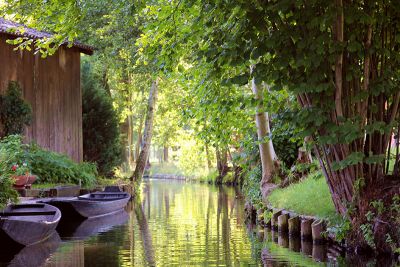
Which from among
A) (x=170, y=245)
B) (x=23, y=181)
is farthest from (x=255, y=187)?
(x=170, y=245)

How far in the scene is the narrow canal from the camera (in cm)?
1184

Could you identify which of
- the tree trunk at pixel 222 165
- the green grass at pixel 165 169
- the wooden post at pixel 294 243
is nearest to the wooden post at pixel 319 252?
the wooden post at pixel 294 243

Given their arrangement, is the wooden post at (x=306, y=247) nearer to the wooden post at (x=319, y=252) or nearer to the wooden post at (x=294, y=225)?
the wooden post at (x=319, y=252)

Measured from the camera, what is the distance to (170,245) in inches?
546

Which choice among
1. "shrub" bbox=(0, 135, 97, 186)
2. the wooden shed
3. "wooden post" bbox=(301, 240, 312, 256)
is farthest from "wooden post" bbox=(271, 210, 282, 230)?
the wooden shed

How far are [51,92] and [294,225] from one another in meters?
14.0

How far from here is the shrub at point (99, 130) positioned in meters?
29.8

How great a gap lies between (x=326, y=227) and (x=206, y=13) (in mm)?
4806

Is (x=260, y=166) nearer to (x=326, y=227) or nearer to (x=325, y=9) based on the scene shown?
(x=326, y=227)

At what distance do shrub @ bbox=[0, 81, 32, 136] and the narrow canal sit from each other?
5404 millimetres

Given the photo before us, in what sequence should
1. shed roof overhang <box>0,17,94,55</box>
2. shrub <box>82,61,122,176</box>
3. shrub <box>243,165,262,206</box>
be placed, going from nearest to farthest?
shrub <box>243,165,262,206</box> < shed roof overhang <box>0,17,94,55</box> < shrub <box>82,61,122,176</box>

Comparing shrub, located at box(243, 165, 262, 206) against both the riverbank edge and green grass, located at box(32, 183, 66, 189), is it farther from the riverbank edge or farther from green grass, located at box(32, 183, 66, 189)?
green grass, located at box(32, 183, 66, 189)

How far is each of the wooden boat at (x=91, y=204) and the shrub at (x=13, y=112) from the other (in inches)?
153

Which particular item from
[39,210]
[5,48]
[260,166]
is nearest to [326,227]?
[39,210]
